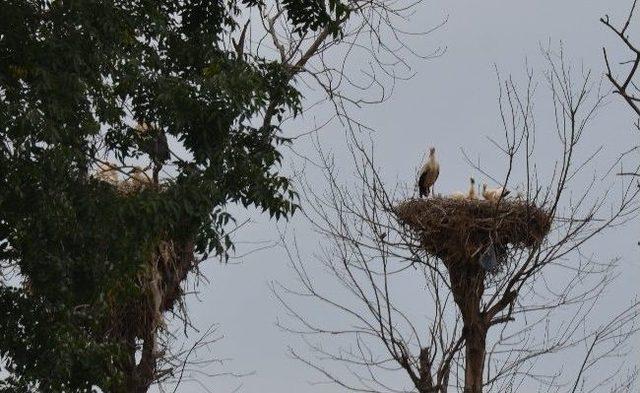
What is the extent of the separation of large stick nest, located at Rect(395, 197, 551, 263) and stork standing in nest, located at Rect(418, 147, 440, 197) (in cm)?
116

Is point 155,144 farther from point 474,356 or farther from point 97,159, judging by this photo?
point 474,356

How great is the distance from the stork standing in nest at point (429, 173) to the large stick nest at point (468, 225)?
116cm

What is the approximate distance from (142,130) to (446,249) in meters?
4.92

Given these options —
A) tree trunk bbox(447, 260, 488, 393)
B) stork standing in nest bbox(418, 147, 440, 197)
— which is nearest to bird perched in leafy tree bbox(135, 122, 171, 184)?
tree trunk bbox(447, 260, 488, 393)

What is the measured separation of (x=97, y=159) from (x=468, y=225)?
606 cm

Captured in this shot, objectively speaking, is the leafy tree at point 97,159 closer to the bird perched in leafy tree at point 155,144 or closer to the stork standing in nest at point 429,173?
the bird perched in leafy tree at point 155,144

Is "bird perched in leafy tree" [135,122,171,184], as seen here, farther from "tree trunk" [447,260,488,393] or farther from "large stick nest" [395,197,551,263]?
"large stick nest" [395,197,551,263]

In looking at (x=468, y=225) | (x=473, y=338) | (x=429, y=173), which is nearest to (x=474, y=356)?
(x=473, y=338)

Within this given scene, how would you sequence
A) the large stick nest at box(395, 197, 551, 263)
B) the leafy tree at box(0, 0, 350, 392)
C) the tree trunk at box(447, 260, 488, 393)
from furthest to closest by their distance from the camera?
the large stick nest at box(395, 197, 551, 263), the tree trunk at box(447, 260, 488, 393), the leafy tree at box(0, 0, 350, 392)

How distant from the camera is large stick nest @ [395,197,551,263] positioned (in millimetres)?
13648

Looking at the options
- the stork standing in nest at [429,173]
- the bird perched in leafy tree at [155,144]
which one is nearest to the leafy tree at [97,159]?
the bird perched in leafy tree at [155,144]

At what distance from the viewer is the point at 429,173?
17047mm

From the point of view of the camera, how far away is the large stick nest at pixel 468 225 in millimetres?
13648

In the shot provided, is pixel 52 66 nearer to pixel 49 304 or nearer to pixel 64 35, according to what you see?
pixel 64 35
